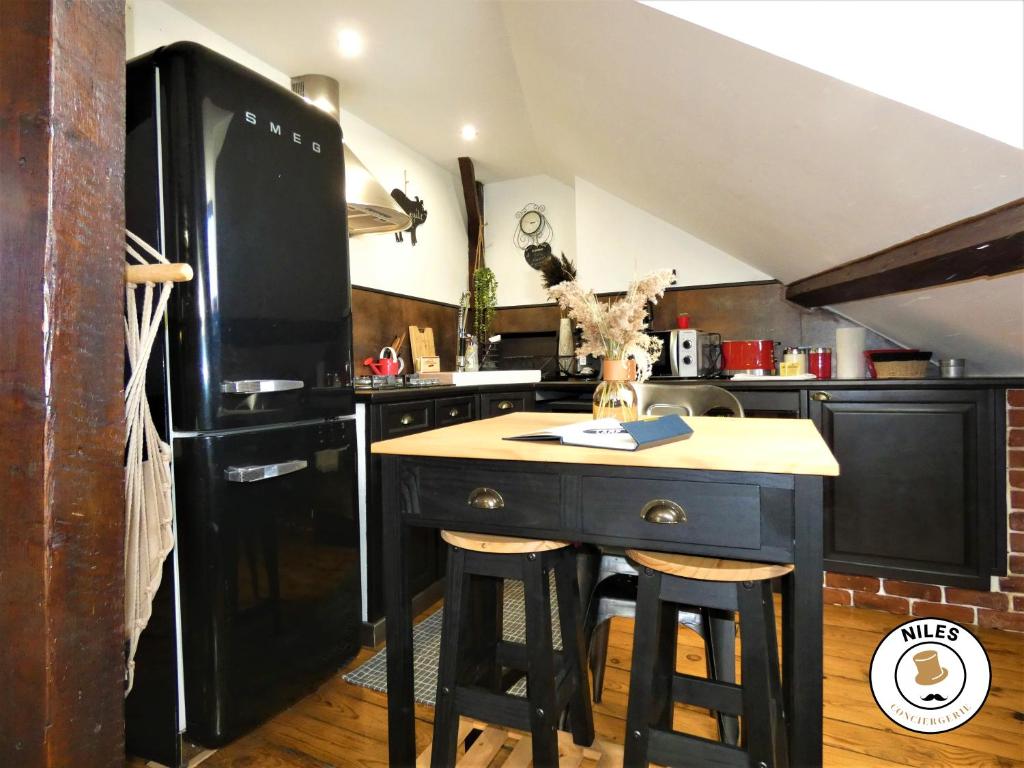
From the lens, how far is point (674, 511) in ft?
3.51

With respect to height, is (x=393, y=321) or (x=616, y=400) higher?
(x=393, y=321)

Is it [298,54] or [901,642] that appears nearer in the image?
[901,642]

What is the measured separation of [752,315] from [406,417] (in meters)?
2.11

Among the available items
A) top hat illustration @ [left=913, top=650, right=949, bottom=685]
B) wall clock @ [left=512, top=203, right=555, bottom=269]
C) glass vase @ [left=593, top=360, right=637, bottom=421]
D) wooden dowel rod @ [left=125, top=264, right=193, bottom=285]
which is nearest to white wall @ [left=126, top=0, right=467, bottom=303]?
wall clock @ [left=512, top=203, right=555, bottom=269]

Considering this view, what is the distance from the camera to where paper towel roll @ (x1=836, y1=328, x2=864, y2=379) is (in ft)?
9.41

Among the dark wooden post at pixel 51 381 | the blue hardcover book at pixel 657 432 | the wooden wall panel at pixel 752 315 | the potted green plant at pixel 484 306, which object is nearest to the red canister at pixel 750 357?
the wooden wall panel at pixel 752 315

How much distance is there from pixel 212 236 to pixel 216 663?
1152 millimetres

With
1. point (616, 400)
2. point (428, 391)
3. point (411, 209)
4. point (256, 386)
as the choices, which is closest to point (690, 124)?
point (616, 400)

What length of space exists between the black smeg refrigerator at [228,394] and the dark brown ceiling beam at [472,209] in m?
2.13

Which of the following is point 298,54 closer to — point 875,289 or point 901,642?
point 875,289

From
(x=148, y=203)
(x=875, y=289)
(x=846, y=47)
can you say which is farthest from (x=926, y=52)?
(x=148, y=203)

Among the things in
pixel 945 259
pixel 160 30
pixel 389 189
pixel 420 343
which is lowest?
pixel 420 343

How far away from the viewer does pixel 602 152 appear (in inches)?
114

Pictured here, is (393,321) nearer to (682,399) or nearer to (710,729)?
(682,399)
